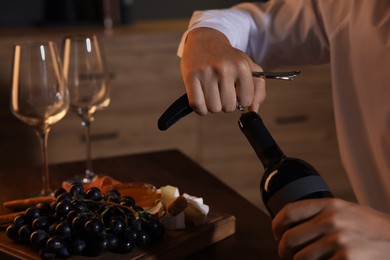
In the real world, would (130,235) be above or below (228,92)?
below

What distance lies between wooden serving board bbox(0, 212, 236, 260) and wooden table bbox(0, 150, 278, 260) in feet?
0.05

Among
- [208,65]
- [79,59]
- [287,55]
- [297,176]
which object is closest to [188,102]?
[208,65]

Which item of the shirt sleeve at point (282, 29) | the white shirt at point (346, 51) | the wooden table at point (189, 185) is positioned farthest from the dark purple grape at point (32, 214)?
the shirt sleeve at point (282, 29)

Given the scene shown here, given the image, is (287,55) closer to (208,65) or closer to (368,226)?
(208,65)

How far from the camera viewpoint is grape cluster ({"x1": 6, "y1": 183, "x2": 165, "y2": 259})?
3.14ft

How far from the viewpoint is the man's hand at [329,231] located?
2.66 ft

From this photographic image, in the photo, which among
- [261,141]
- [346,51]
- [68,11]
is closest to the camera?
[261,141]

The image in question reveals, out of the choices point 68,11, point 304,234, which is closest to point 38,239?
point 304,234

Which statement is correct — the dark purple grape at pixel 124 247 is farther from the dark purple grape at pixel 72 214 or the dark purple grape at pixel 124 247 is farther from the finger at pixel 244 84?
the finger at pixel 244 84

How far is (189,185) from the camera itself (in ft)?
4.52

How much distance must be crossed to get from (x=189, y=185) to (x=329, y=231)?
0.58 metres

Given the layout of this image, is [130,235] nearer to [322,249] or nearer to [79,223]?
[79,223]

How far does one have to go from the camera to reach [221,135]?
315cm

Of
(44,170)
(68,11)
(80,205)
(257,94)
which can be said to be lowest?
(68,11)
